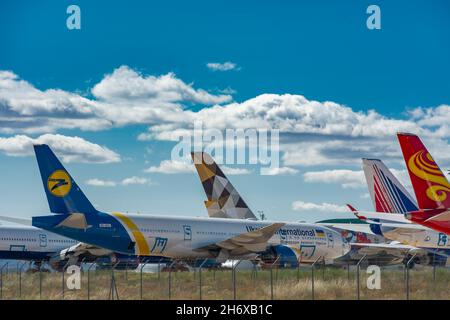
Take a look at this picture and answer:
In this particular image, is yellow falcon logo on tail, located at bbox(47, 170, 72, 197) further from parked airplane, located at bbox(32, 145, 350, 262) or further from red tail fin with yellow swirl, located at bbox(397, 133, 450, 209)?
red tail fin with yellow swirl, located at bbox(397, 133, 450, 209)

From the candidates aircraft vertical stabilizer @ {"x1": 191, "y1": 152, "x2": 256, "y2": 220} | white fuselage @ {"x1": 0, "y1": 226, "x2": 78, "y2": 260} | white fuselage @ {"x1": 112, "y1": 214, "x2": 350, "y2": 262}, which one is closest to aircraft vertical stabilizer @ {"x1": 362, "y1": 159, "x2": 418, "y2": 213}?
white fuselage @ {"x1": 112, "y1": 214, "x2": 350, "y2": 262}

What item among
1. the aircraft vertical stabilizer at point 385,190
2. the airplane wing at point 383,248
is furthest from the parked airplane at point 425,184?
the airplane wing at point 383,248

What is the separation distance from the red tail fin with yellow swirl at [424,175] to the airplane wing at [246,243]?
56.2ft

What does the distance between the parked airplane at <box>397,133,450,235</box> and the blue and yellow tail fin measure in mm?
18791

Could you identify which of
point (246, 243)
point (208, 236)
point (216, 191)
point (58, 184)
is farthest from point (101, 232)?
point (216, 191)

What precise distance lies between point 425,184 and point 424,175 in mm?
323

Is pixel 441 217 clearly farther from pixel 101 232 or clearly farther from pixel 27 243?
pixel 27 243

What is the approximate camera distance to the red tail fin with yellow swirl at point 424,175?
31.3 meters

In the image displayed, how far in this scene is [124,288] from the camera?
120ft

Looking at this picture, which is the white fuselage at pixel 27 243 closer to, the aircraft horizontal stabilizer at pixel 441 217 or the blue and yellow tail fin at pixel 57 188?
the blue and yellow tail fin at pixel 57 188

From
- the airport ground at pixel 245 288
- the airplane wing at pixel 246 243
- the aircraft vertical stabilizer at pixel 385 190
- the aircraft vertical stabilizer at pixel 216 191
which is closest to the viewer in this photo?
the airport ground at pixel 245 288
